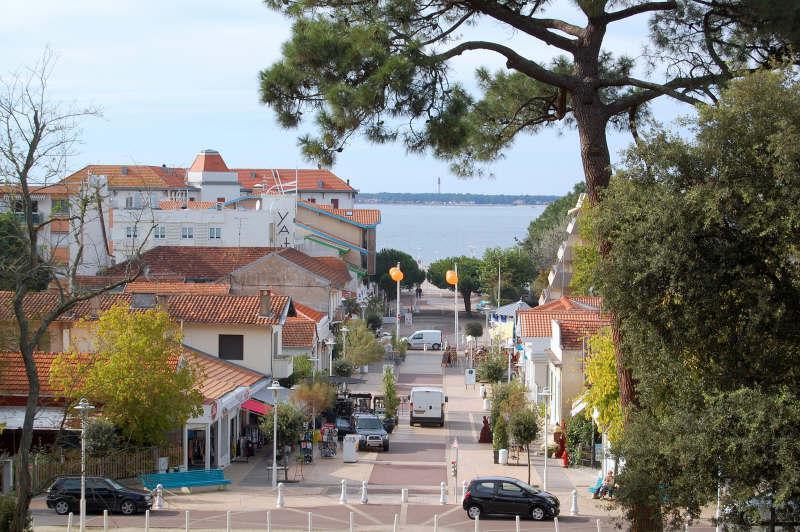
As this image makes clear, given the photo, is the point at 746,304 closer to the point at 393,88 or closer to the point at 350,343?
the point at 393,88

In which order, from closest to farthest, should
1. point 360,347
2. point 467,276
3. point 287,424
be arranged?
point 287,424 → point 360,347 → point 467,276

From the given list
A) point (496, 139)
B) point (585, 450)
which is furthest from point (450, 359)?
point (496, 139)

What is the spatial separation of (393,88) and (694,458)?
23.7 ft

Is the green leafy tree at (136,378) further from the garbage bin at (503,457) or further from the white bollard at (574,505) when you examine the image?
the garbage bin at (503,457)

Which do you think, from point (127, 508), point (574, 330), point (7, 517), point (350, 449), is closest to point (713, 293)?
point (7, 517)

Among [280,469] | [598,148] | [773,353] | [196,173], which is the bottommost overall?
[280,469]

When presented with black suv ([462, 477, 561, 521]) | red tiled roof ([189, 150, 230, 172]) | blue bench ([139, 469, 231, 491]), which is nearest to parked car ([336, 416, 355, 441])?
blue bench ([139, 469, 231, 491])

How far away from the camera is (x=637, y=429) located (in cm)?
1738

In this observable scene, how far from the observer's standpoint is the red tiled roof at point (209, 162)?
5458 inches

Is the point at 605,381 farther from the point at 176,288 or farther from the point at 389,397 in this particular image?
the point at 176,288

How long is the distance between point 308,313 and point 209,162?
259 feet

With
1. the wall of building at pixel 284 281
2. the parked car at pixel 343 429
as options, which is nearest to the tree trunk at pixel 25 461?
the parked car at pixel 343 429

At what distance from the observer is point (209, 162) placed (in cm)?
13912

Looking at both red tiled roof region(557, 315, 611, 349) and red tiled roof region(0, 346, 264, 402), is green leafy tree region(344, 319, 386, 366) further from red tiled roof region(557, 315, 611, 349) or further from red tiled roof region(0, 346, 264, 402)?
red tiled roof region(557, 315, 611, 349)
